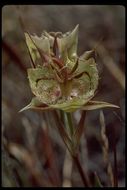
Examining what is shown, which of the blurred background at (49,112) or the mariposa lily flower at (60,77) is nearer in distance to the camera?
the mariposa lily flower at (60,77)

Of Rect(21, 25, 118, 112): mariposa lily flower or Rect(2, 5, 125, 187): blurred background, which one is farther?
Rect(2, 5, 125, 187): blurred background

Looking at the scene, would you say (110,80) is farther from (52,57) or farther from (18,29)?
(52,57)
